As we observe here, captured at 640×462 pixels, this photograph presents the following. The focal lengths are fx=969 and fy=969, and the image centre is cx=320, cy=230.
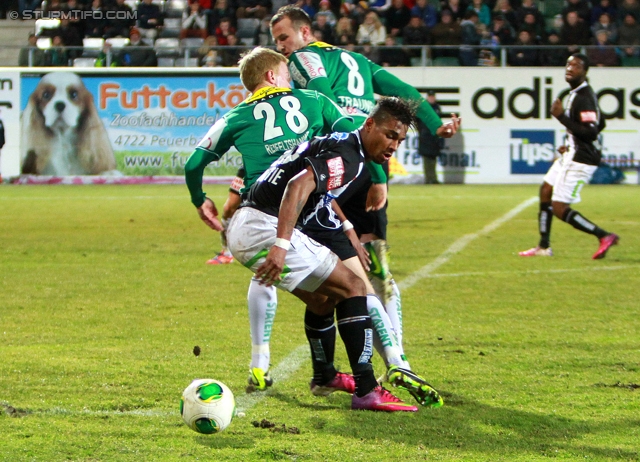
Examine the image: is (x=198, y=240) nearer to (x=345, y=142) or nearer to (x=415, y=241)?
(x=415, y=241)

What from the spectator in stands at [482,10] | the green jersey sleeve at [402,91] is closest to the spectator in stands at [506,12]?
the spectator in stands at [482,10]

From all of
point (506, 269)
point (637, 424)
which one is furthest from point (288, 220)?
point (506, 269)

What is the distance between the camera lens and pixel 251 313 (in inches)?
201

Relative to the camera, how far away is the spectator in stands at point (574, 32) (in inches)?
885

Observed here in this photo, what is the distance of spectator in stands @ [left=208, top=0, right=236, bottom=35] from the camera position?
2342 centimetres

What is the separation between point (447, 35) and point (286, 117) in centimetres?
1819

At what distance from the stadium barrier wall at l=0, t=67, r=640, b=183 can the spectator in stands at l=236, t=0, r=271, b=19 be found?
1.87 meters

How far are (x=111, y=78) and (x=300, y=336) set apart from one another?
680 inches

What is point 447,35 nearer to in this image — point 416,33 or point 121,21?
point 416,33

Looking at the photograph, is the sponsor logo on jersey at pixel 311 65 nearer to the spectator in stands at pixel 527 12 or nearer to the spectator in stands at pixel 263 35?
Answer: the spectator in stands at pixel 263 35

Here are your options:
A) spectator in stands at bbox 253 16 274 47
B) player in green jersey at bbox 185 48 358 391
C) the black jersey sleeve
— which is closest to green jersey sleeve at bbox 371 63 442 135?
player in green jersey at bbox 185 48 358 391

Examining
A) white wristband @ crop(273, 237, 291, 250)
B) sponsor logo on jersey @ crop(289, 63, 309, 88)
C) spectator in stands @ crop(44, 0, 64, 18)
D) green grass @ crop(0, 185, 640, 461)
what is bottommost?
green grass @ crop(0, 185, 640, 461)

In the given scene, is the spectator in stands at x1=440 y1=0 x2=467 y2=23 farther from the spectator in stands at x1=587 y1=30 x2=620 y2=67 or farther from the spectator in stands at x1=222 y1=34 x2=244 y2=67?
the spectator in stands at x1=222 y1=34 x2=244 y2=67

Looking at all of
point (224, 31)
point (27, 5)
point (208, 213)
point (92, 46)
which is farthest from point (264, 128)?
point (27, 5)
